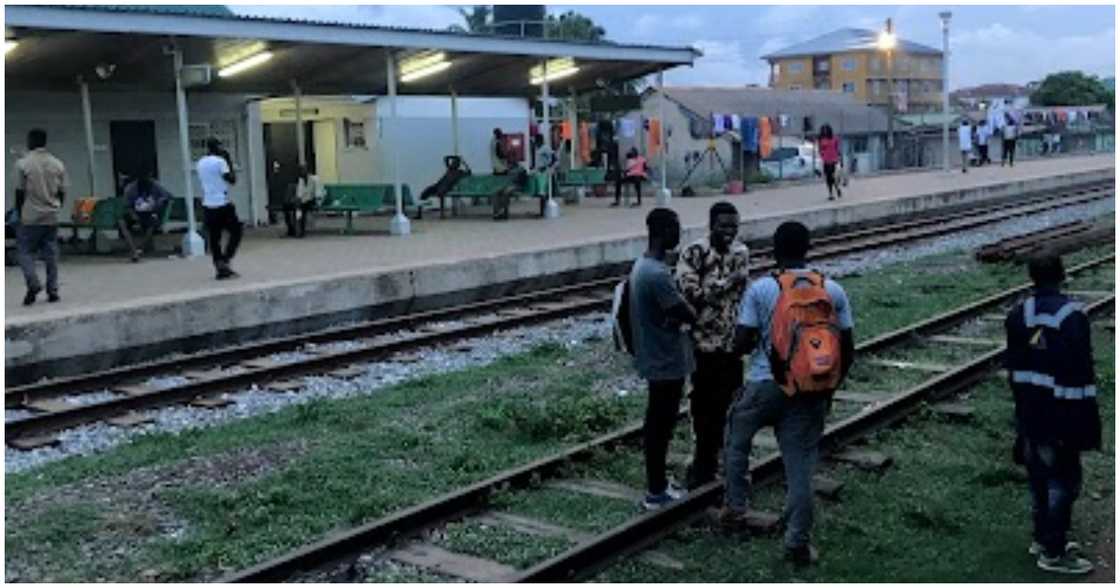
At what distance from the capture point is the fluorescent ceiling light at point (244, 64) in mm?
18342

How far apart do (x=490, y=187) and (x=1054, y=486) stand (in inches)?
739

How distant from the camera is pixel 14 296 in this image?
12.9m

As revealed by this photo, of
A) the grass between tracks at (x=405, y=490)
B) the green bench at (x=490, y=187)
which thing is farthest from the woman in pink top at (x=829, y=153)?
the grass between tracks at (x=405, y=490)

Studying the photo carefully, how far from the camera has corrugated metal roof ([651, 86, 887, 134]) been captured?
49156 mm

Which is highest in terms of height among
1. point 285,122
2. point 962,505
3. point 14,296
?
point 285,122

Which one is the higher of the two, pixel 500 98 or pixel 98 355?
pixel 500 98

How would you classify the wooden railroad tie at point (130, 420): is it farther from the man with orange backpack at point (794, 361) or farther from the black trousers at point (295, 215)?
the black trousers at point (295, 215)

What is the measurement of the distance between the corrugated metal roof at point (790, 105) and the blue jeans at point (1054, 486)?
42144mm

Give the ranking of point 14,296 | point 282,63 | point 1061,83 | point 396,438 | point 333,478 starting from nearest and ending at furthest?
point 333,478
point 396,438
point 14,296
point 282,63
point 1061,83

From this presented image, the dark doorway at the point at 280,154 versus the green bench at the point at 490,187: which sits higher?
the dark doorway at the point at 280,154

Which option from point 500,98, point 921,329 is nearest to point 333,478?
point 921,329

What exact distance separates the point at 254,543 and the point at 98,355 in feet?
20.0

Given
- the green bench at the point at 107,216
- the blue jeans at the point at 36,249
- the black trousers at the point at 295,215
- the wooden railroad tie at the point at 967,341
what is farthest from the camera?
the black trousers at the point at 295,215

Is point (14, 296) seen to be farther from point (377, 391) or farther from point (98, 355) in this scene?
point (377, 391)
